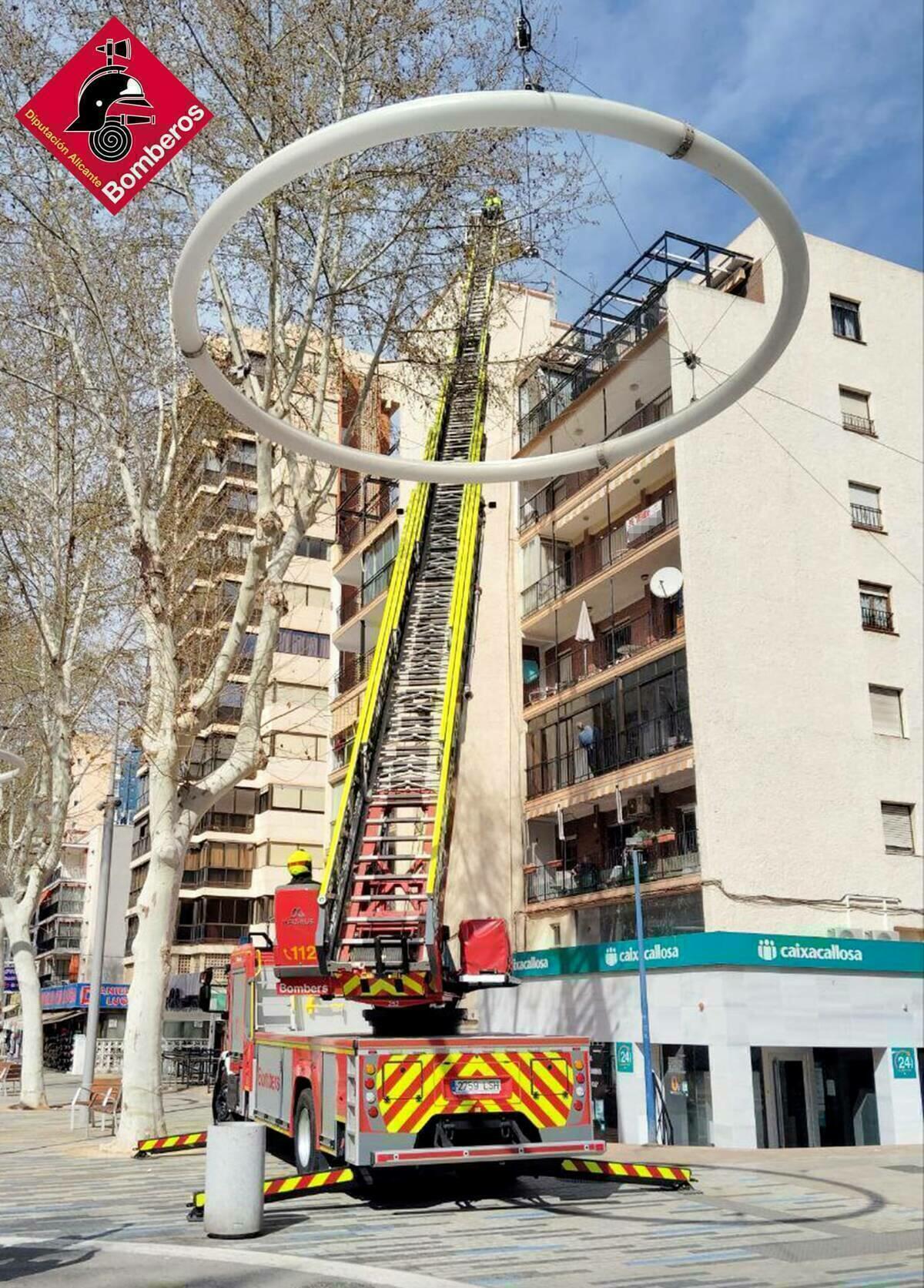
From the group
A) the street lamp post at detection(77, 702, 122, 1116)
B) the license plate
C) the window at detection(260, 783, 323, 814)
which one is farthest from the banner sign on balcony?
the window at detection(260, 783, 323, 814)

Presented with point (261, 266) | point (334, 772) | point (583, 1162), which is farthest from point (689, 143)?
point (334, 772)

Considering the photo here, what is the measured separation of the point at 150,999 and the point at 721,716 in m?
13.5

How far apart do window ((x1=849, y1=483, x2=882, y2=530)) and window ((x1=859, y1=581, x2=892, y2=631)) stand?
151 cm

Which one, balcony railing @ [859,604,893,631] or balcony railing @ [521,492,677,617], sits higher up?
balcony railing @ [521,492,677,617]

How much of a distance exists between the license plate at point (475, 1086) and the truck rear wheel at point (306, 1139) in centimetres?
210

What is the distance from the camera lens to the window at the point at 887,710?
27672 millimetres

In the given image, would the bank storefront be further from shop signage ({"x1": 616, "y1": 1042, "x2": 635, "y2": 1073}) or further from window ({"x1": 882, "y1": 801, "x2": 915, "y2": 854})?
window ({"x1": 882, "y1": 801, "x2": 915, "y2": 854})

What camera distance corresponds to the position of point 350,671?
42.7m

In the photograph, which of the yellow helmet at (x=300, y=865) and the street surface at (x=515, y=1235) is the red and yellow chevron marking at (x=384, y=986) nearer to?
the street surface at (x=515, y=1235)

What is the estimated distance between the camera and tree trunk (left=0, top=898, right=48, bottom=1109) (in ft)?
93.5

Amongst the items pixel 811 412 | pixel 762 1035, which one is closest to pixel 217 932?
pixel 811 412

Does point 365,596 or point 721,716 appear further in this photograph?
point 365,596

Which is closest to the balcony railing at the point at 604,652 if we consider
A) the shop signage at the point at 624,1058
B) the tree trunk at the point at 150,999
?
the shop signage at the point at 624,1058

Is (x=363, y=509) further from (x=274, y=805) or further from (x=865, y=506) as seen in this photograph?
(x=865, y=506)
